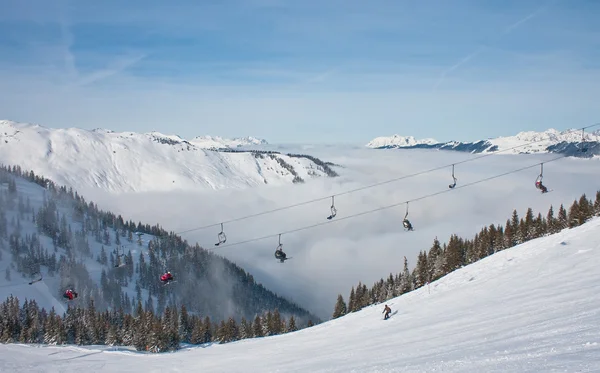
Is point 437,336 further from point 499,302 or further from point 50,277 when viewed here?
point 50,277

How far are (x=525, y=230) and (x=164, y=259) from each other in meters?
153

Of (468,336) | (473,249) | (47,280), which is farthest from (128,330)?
(47,280)

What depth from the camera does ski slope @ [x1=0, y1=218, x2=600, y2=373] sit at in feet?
47.1

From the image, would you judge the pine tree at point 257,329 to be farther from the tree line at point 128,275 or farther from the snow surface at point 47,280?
the tree line at point 128,275

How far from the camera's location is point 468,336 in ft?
67.4

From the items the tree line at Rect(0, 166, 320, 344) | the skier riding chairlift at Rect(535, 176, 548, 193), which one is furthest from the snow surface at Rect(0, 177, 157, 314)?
the skier riding chairlift at Rect(535, 176, 548, 193)

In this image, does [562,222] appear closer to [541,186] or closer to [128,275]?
[541,186]

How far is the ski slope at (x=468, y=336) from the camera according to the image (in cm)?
1437

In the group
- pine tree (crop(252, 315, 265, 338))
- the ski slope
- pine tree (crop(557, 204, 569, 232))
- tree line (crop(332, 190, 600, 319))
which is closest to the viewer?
the ski slope

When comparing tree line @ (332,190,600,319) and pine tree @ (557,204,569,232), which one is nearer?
tree line @ (332,190,600,319)

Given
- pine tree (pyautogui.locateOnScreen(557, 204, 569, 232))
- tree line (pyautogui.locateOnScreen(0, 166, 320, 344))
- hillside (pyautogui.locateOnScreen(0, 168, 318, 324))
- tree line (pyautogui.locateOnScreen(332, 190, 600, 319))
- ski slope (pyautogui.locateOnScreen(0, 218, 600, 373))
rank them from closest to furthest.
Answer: ski slope (pyautogui.locateOnScreen(0, 218, 600, 373)) → tree line (pyautogui.locateOnScreen(332, 190, 600, 319)) → pine tree (pyautogui.locateOnScreen(557, 204, 569, 232)) → hillside (pyautogui.locateOnScreen(0, 168, 318, 324)) → tree line (pyautogui.locateOnScreen(0, 166, 320, 344))

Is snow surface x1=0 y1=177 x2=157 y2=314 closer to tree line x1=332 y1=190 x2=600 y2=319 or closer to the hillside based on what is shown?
the hillside

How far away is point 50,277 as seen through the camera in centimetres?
15988

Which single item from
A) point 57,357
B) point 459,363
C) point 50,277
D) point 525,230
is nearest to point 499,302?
point 459,363
